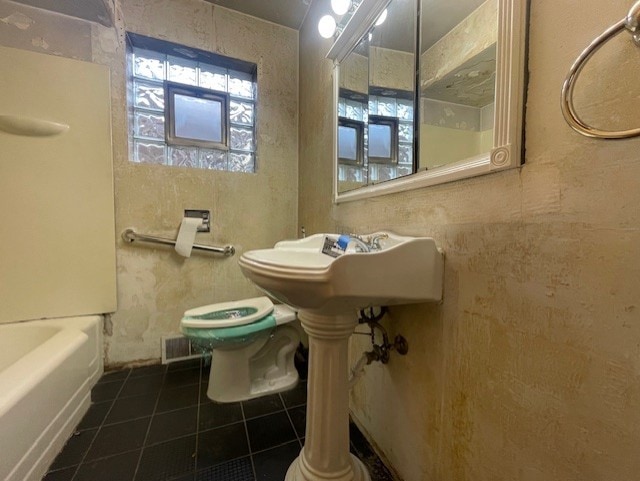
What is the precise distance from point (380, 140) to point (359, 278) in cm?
71

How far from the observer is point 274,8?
1.64m

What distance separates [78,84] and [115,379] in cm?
156

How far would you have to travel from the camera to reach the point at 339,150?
51.9 inches

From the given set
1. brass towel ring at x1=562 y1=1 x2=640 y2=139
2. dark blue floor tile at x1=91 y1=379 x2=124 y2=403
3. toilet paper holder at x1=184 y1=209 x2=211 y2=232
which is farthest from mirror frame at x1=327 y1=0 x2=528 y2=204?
dark blue floor tile at x1=91 y1=379 x2=124 y2=403

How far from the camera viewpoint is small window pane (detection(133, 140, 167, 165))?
1.60 metres

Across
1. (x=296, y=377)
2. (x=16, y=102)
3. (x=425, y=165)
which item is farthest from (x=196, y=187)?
(x=425, y=165)

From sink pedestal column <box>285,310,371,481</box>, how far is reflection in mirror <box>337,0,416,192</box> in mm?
579

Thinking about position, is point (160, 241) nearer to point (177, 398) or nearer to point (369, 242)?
point (177, 398)

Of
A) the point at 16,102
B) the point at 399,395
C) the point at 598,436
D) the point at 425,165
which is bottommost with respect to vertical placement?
the point at 399,395

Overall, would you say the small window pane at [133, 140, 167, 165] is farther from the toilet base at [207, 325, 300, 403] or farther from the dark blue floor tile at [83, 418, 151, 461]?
the dark blue floor tile at [83, 418, 151, 461]

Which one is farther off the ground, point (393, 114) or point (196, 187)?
point (393, 114)

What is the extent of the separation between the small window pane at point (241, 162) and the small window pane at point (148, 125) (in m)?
0.42

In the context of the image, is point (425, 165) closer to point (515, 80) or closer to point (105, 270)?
point (515, 80)

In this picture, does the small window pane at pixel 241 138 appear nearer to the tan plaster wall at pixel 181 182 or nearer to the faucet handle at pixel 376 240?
the tan plaster wall at pixel 181 182
